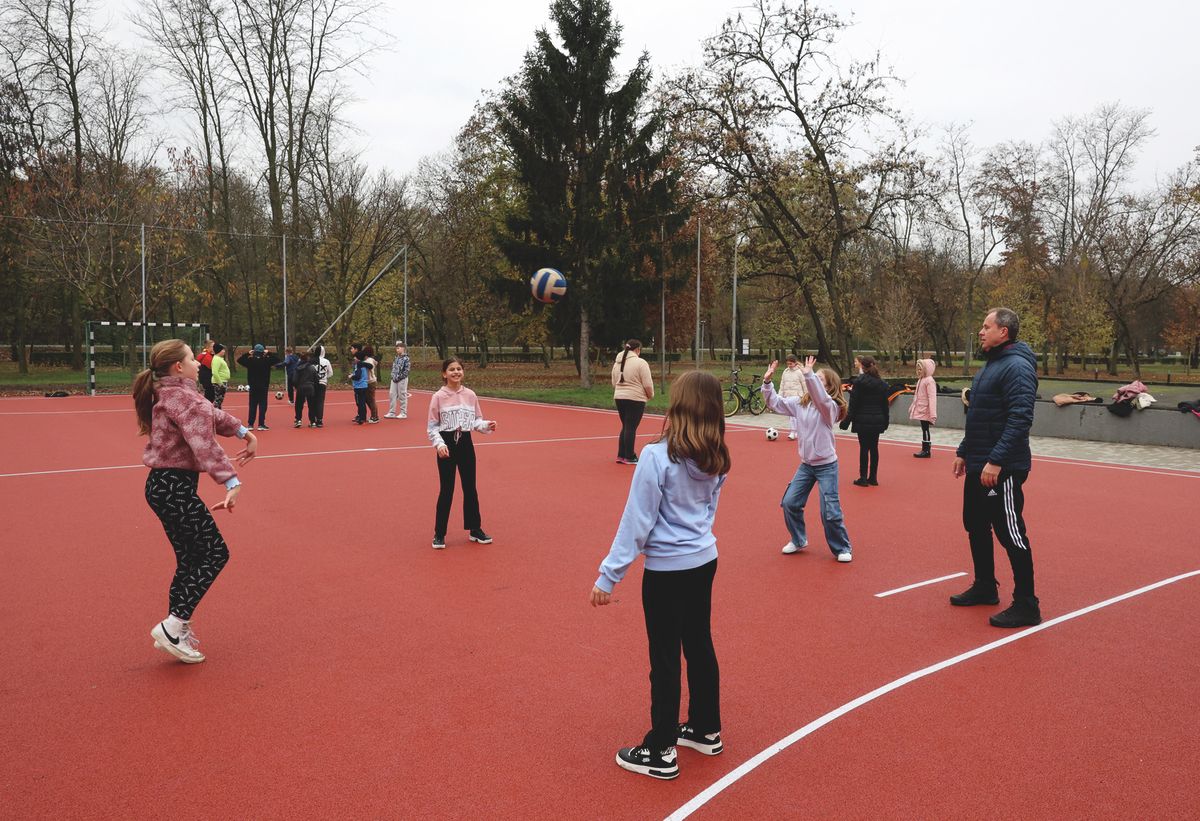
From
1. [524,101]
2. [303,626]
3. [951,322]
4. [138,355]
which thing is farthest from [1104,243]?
[303,626]

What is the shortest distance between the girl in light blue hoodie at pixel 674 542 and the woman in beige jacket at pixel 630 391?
9.01 m

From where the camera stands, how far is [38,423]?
18.7 m

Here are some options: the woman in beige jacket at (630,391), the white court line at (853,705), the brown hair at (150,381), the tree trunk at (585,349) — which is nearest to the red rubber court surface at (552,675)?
the white court line at (853,705)

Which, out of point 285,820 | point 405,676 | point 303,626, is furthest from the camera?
point 303,626

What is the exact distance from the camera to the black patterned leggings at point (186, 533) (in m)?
4.69

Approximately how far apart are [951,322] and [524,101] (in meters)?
38.0

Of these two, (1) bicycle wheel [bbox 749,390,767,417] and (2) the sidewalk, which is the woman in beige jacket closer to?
(2) the sidewalk

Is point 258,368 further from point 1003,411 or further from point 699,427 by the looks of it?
point 699,427

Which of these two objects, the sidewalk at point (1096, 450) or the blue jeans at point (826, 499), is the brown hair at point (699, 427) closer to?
the blue jeans at point (826, 499)

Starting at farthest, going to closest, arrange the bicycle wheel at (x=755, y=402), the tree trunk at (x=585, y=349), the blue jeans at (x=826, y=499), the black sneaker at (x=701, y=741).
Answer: the tree trunk at (x=585, y=349)
the bicycle wheel at (x=755, y=402)
the blue jeans at (x=826, y=499)
the black sneaker at (x=701, y=741)

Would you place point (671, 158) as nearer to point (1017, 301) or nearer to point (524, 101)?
point (524, 101)

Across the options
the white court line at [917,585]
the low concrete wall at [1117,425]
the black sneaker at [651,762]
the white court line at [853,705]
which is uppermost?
the low concrete wall at [1117,425]

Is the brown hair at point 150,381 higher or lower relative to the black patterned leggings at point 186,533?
higher

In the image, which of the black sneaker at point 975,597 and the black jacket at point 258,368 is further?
the black jacket at point 258,368
